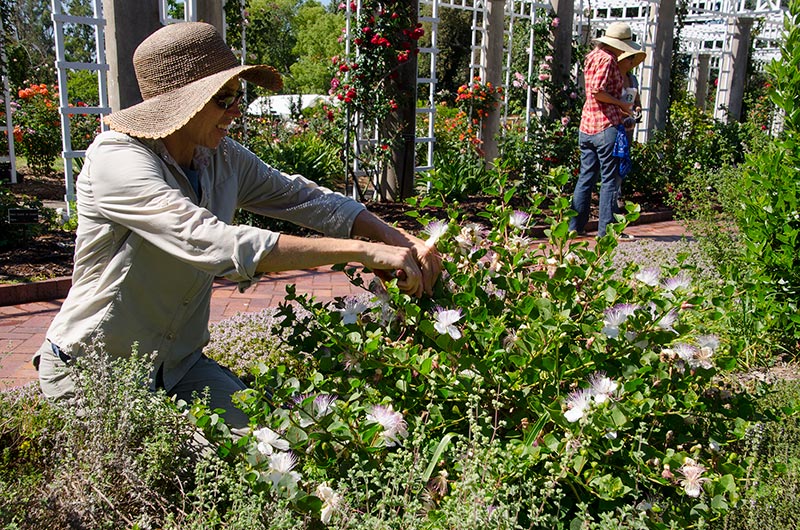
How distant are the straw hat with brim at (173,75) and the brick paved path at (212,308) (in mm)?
1779

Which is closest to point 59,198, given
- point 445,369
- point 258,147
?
point 258,147

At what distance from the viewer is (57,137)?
447 inches

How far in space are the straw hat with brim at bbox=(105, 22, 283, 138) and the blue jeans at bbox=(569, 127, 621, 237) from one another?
15.7ft

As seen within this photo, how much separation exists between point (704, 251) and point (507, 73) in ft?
19.6

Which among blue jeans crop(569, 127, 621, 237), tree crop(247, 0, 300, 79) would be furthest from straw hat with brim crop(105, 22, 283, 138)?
tree crop(247, 0, 300, 79)

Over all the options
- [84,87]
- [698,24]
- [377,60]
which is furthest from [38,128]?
[698,24]

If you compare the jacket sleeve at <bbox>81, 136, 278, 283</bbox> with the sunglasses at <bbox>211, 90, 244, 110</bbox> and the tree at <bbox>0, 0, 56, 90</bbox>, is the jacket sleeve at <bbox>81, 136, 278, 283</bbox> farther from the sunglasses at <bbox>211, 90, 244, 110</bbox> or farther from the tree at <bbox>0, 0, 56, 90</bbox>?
the tree at <bbox>0, 0, 56, 90</bbox>

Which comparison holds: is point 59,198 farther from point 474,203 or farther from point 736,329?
point 736,329

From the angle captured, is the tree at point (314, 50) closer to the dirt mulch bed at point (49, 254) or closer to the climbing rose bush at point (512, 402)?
the dirt mulch bed at point (49, 254)

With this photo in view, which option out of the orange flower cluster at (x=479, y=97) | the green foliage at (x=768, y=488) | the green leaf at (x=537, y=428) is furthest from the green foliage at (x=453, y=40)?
the green leaf at (x=537, y=428)

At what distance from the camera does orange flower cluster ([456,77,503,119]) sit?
953cm

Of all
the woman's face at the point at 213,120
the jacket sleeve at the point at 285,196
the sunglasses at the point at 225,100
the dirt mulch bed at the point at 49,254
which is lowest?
the dirt mulch bed at the point at 49,254

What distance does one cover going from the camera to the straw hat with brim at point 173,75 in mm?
2178

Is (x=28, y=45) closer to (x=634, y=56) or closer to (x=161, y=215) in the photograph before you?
(x=634, y=56)
